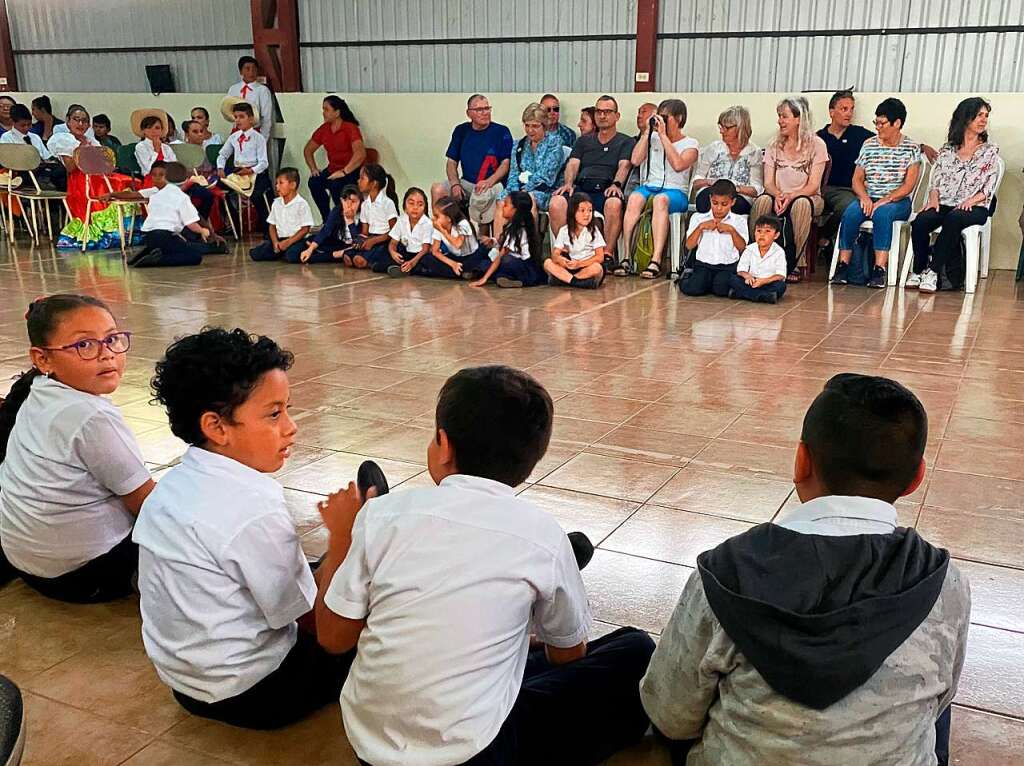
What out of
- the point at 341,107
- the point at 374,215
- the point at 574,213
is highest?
the point at 341,107

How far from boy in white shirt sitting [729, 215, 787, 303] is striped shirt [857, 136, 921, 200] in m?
0.97

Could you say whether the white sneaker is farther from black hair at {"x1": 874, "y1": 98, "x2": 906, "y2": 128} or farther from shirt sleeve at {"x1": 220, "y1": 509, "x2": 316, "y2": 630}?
shirt sleeve at {"x1": 220, "y1": 509, "x2": 316, "y2": 630}

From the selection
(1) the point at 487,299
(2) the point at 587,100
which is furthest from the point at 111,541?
(2) the point at 587,100

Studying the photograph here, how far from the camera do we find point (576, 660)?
1.56m

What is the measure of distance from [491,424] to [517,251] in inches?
213

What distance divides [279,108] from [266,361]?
8.82 meters

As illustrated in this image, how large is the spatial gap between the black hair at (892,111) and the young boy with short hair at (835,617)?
229 inches

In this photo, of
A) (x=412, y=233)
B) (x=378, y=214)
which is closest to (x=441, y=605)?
(x=412, y=233)

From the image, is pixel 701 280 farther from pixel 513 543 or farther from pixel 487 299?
pixel 513 543

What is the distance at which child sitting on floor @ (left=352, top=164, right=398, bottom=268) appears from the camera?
7402 millimetres

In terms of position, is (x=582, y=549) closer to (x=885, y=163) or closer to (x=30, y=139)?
(x=885, y=163)

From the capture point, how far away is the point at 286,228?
778cm

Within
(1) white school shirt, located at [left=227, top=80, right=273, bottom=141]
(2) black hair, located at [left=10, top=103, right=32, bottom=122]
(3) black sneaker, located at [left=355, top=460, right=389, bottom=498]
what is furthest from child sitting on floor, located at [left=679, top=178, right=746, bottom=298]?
(2) black hair, located at [left=10, top=103, right=32, bottom=122]

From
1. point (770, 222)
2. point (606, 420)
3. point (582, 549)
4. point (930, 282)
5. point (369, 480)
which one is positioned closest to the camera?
point (582, 549)
